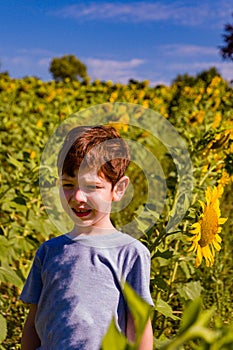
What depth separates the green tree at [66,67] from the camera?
18.6 meters

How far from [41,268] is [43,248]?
0.04 m

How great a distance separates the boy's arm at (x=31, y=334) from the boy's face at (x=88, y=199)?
0.72 ft

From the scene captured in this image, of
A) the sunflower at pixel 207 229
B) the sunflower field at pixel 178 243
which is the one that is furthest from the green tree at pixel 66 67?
the sunflower at pixel 207 229

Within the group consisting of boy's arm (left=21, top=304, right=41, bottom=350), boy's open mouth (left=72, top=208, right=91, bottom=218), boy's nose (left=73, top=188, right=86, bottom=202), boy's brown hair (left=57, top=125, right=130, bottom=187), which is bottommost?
boy's arm (left=21, top=304, right=41, bottom=350)

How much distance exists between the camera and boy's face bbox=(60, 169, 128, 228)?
3.50 ft

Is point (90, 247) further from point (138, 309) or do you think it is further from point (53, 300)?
point (138, 309)

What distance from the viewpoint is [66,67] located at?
18.7 m

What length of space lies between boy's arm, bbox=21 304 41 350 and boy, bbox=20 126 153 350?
2.1 inches

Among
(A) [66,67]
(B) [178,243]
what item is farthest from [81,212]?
(A) [66,67]

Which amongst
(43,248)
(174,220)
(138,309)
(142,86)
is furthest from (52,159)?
(142,86)

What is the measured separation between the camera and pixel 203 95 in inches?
312

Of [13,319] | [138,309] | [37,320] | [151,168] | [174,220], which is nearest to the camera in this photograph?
[138,309]

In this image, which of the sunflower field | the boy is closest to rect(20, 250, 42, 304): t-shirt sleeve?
the boy

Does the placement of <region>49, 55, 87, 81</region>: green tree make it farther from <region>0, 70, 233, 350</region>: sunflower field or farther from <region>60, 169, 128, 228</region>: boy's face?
<region>60, 169, 128, 228</region>: boy's face
